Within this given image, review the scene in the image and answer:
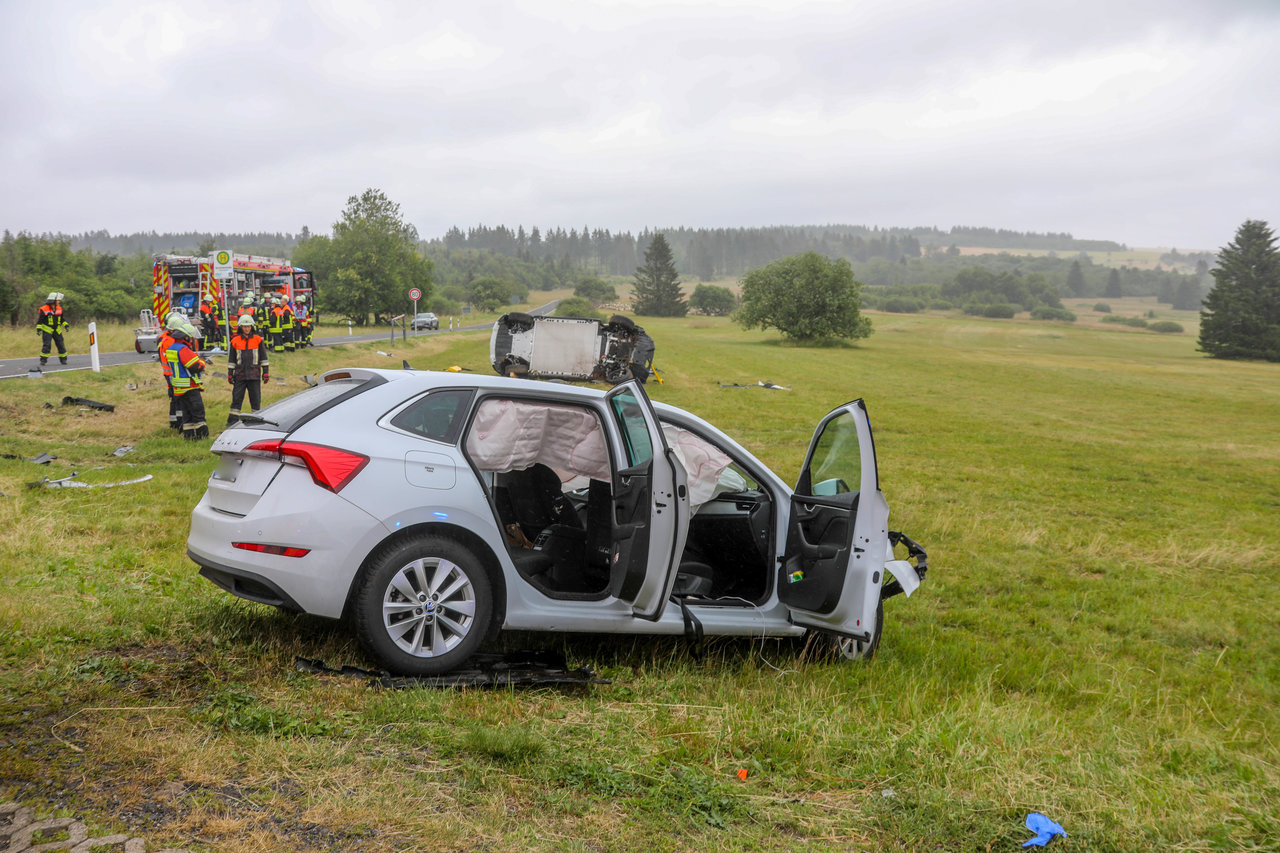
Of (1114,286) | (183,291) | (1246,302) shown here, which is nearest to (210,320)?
(183,291)

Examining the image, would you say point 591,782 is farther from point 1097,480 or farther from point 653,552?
point 1097,480

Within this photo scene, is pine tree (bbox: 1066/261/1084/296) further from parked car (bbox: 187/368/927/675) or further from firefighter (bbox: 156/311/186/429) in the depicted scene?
parked car (bbox: 187/368/927/675)

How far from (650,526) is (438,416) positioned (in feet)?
4.13

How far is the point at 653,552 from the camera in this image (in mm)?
4242

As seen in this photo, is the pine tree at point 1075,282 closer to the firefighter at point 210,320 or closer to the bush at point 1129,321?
the bush at point 1129,321

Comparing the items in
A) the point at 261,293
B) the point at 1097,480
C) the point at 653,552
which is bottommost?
the point at 1097,480

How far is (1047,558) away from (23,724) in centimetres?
873

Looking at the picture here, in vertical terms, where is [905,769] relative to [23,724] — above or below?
below

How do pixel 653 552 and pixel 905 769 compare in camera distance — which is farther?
pixel 653 552

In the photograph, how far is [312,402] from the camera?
442cm

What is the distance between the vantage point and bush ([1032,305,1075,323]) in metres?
118

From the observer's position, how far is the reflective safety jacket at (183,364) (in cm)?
1183

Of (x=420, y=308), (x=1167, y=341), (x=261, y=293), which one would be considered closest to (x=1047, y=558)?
(x=261, y=293)

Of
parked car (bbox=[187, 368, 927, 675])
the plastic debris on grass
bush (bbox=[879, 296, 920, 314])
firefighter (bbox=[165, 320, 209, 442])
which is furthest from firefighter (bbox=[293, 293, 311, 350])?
bush (bbox=[879, 296, 920, 314])
